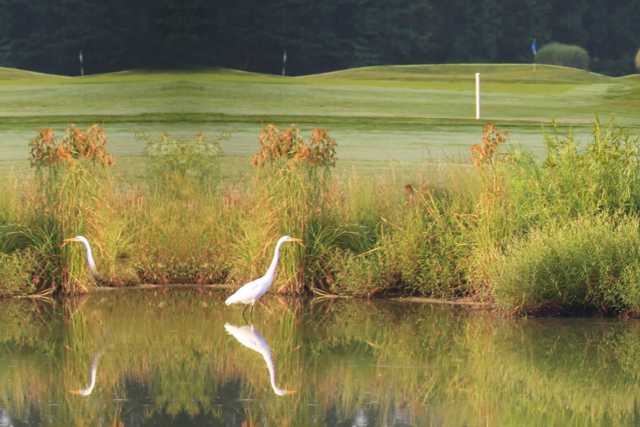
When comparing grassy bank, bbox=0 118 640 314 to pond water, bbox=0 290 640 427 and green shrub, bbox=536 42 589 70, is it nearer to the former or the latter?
pond water, bbox=0 290 640 427

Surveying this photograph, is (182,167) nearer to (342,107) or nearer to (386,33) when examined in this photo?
(342,107)

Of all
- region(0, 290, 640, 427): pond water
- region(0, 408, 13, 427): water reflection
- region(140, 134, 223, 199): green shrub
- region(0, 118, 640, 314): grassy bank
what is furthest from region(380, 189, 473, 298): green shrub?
region(0, 408, 13, 427): water reflection

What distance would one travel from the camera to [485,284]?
1388 centimetres

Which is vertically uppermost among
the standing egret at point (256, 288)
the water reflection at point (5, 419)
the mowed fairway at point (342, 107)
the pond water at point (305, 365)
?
the mowed fairway at point (342, 107)

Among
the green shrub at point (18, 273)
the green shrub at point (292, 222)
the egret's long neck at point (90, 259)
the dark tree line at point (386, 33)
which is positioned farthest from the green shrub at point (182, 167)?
the dark tree line at point (386, 33)

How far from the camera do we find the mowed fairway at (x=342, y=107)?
25906 millimetres

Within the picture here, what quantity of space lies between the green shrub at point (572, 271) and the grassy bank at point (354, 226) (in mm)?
13

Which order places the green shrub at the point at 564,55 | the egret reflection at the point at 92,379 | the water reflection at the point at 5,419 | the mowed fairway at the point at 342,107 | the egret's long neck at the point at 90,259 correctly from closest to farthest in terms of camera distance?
the water reflection at the point at 5,419 < the egret reflection at the point at 92,379 < the egret's long neck at the point at 90,259 < the mowed fairway at the point at 342,107 < the green shrub at the point at 564,55

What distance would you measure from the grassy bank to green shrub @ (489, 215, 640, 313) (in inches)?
0.5

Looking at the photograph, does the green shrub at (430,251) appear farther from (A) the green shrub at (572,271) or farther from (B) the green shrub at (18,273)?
(B) the green shrub at (18,273)

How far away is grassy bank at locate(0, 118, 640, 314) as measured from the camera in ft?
43.4

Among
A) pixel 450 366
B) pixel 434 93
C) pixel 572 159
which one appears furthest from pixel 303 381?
pixel 434 93

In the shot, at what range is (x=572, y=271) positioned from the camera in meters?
13.0

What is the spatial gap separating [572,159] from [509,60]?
40323 mm
